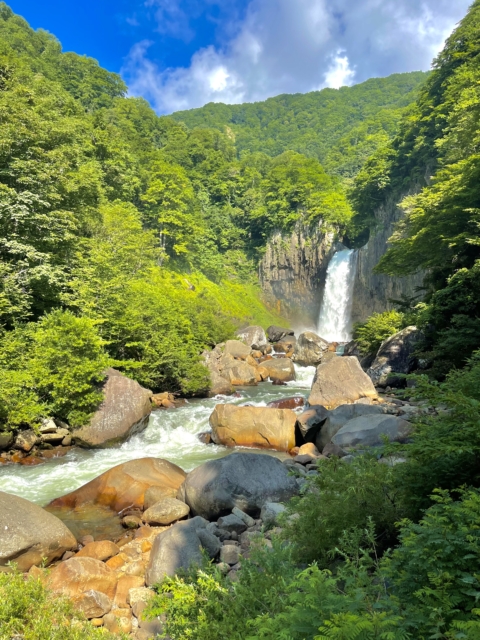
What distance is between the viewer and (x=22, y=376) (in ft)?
38.3

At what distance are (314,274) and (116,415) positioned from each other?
34.0 meters

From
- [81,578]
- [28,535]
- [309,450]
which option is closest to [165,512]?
[81,578]

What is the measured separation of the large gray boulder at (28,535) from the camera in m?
5.96

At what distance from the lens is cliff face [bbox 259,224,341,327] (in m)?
42.5

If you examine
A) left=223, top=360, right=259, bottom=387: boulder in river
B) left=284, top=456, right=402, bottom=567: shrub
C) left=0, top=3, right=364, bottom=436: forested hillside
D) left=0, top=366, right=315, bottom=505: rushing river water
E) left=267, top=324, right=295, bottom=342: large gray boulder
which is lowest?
left=0, top=366, right=315, bottom=505: rushing river water

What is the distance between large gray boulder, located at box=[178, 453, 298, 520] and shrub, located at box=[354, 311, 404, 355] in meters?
15.7

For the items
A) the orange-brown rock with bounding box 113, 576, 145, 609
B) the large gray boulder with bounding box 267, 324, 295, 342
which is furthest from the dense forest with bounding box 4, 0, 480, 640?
the large gray boulder with bounding box 267, 324, 295, 342

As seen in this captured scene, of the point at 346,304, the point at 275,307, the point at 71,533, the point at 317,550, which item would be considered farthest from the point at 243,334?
the point at 317,550

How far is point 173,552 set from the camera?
18.9 feet

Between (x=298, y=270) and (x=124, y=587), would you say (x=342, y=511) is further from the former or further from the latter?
(x=298, y=270)

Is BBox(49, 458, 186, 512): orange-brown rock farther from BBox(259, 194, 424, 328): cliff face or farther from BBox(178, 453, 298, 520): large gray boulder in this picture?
BBox(259, 194, 424, 328): cliff face

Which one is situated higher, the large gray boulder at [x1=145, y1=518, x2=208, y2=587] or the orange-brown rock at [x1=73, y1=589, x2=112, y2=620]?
the large gray boulder at [x1=145, y1=518, x2=208, y2=587]

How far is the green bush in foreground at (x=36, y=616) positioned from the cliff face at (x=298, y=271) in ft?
129

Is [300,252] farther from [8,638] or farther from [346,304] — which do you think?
[8,638]
